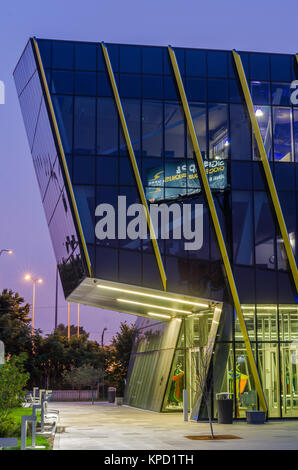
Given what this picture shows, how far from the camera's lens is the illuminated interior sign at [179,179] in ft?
94.1

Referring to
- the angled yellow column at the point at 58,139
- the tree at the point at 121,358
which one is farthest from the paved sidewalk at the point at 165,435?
the tree at the point at 121,358

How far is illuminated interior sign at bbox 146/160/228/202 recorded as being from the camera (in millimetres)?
28688

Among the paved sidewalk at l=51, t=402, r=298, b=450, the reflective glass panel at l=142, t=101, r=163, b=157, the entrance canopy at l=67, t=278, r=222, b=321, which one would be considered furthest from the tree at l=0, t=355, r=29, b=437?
the reflective glass panel at l=142, t=101, r=163, b=157

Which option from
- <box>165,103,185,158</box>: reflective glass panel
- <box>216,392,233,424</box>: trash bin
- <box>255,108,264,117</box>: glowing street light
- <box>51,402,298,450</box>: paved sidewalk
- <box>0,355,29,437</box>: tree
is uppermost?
<box>255,108,264,117</box>: glowing street light

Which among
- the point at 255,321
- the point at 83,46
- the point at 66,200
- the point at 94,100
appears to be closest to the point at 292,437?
the point at 255,321

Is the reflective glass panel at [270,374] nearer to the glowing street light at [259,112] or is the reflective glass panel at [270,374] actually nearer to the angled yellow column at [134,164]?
the angled yellow column at [134,164]

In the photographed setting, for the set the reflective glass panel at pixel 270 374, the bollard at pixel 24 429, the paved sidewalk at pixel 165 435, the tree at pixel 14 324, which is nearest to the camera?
the bollard at pixel 24 429

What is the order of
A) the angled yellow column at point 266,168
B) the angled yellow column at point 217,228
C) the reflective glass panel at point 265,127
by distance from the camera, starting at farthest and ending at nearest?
the reflective glass panel at point 265,127
the angled yellow column at point 266,168
the angled yellow column at point 217,228

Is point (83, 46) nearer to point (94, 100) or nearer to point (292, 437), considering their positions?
point (94, 100)

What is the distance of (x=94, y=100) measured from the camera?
29.2 m

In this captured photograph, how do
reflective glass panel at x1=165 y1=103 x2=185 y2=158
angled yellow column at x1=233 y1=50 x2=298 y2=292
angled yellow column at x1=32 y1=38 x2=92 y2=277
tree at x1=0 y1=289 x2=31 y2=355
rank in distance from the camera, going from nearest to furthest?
angled yellow column at x1=32 y1=38 x2=92 y2=277 < angled yellow column at x1=233 y1=50 x2=298 y2=292 < reflective glass panel at x1=165 y1=103 x2=185 y2=158 < tree at x1=0 y1=289 x2=31 y2=355

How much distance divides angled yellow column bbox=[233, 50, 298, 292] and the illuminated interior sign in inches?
70.0

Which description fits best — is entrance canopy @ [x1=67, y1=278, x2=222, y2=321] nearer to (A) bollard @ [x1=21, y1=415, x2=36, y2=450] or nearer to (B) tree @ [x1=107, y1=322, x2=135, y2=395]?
(A) bollard @ [x1=21, y1=415, x2=36, y2=450]

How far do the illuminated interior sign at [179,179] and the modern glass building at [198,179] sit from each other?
0.05m
